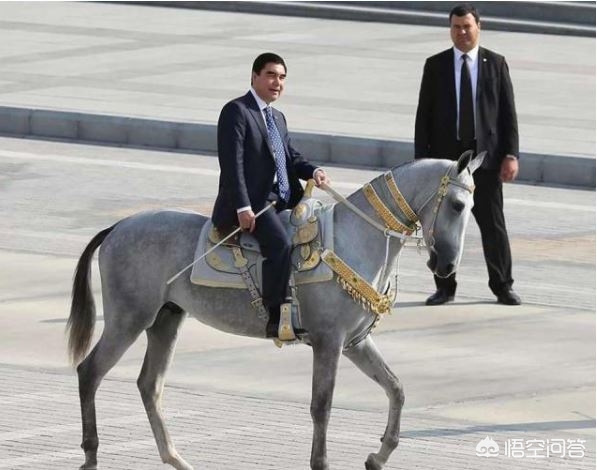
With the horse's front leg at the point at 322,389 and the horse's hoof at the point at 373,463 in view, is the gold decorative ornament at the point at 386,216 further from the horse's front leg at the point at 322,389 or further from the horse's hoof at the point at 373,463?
the horse's hoof at the point at 373,463

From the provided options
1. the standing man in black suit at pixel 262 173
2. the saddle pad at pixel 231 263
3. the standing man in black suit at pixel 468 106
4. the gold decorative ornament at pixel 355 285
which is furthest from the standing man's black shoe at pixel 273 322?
the standing man in black suit at pixel 468 106

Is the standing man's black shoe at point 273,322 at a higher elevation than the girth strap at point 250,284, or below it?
below

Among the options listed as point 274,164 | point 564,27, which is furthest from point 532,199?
point 564,27

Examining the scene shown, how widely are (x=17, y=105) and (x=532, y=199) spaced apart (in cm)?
654

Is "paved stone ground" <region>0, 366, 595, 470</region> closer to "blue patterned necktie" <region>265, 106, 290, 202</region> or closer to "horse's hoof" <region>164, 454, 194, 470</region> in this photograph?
"horse's hoof" <region>164, 454, 194, 470</region>

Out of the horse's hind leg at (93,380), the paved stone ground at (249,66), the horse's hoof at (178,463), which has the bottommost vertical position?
the paved stone ground at (249,66)

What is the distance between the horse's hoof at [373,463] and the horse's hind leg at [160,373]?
90cm

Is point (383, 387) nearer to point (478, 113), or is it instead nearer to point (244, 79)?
point (478, 113)

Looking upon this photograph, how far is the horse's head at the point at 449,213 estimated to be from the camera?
977 centimetres

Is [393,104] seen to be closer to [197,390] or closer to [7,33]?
[7,33]

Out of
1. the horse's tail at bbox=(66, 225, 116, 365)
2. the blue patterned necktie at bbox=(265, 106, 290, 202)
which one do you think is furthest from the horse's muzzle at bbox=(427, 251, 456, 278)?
the horse's tail at bbox=(66, 225, 116, 365)

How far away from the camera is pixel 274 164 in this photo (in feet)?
33.8

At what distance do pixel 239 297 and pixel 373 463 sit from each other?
3.57 feet

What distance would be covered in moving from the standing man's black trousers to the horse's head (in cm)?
481
